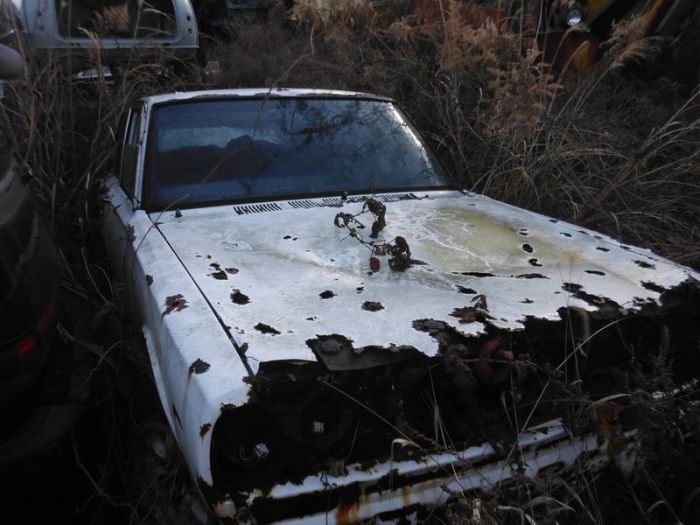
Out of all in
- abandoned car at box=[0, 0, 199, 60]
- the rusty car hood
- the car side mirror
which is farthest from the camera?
abandoned car at box=[0, 0, 199, 60]

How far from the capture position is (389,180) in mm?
2674

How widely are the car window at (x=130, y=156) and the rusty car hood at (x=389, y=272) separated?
471 mm

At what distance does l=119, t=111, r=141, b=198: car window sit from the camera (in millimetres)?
2539

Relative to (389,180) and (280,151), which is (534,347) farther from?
(280,151)

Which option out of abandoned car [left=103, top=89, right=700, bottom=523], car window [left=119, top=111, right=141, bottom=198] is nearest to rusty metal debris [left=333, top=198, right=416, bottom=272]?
abandoned car [left=103, top=89, right=700, bottom=523]

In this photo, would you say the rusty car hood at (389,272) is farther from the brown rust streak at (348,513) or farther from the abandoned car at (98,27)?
the abandoned car at (98,27)

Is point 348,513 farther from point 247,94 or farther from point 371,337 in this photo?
point 247,94

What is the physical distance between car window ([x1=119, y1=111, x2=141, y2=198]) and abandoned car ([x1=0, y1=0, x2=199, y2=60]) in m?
0.71

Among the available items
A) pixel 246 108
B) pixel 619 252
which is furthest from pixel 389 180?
pixel 619 252

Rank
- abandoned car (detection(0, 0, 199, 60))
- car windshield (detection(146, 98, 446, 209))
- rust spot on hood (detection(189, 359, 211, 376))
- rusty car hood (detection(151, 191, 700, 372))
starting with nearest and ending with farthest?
1. rust spot on hood (detection(189, 359, 211, 376))
2. rusty car hood (detection(151, 191, 700, 372))
3. car windshield (detection(146, 98, 446, 209))
4. abandoned car (detection(0, 0, 199, 60))

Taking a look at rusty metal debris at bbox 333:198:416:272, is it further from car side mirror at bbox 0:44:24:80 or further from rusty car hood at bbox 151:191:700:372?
car side mirror at bbox 0:44:24:80

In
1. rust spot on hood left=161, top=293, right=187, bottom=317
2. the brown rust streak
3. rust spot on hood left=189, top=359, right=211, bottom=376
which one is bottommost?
the brown rust streak

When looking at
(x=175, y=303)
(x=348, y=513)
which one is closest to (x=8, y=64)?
(x=175, y=303)

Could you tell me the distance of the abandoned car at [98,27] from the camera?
3.54 meters
